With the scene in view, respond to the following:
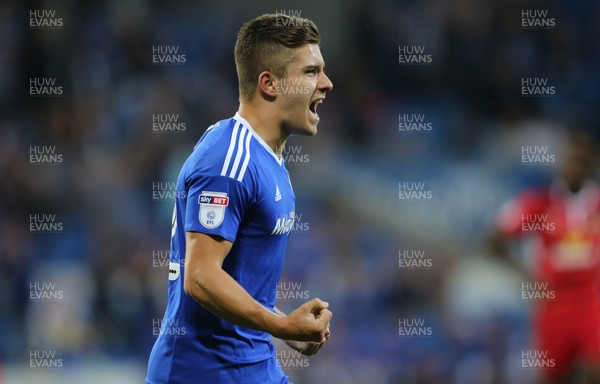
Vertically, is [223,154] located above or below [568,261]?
above

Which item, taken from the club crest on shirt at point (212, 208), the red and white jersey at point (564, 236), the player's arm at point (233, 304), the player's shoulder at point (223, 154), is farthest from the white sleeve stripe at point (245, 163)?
the red and white jersey at point (564, 236)

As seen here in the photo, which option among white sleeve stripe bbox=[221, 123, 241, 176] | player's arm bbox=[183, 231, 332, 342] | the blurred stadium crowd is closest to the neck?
white sleeve stripe bbox=[221, 123, 241, 176]

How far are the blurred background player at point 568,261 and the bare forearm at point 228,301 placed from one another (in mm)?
4492

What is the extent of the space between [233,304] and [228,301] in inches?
0.8

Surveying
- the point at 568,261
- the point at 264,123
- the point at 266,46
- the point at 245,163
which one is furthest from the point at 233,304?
the point at 568,261

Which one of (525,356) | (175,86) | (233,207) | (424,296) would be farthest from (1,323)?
(233,207)

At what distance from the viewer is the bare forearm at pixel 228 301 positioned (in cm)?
297

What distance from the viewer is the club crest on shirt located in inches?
120

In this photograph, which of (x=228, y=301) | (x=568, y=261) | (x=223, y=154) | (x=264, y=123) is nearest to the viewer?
(x=228, y=301)

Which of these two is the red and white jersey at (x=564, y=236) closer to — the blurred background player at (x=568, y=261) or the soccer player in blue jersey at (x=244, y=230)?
the blurred background player at (x=568, y=261)

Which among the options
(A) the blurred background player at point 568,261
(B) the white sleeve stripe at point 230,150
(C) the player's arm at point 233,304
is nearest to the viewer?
(C) the player's arm at point 233,304

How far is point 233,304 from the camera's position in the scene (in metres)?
2.97

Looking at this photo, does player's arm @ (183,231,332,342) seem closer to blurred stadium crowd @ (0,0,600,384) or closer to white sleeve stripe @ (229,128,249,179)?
white sleeve stripe @ (229,128,249,179)

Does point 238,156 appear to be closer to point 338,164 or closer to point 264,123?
point 264,123
